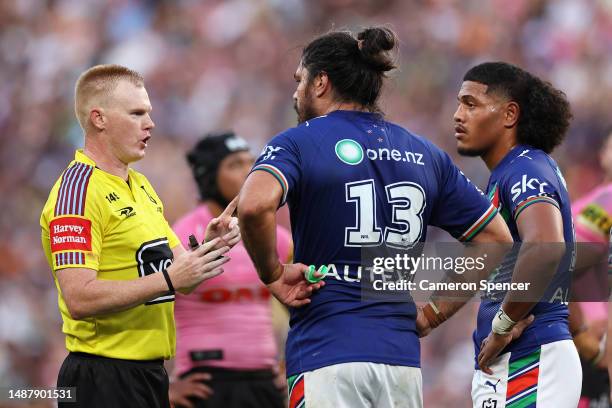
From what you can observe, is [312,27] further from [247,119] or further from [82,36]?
[82,36]

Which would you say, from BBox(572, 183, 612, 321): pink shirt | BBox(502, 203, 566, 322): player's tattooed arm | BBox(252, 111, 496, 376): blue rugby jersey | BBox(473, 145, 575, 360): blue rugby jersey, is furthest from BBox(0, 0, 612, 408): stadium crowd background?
BBox(252, 111, 496, 376): blue rugby jersey

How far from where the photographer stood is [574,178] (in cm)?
1148

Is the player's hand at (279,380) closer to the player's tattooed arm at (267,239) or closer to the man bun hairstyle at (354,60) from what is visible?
the player's tattooed arm at (267,239)

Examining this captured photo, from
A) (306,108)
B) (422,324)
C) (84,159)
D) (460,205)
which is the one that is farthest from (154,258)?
(460,205)

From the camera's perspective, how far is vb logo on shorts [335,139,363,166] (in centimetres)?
440

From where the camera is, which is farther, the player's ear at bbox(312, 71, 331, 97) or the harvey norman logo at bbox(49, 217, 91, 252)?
the player's ear at bbox(312, 71, 331, 97)

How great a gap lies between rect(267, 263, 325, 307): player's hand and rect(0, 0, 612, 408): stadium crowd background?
6460 mm

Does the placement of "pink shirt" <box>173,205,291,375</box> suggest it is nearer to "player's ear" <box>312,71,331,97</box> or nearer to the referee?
the referee

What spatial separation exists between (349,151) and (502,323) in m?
1.27

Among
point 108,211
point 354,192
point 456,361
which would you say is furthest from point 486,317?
point 456,361

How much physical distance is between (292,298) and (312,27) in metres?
9.87

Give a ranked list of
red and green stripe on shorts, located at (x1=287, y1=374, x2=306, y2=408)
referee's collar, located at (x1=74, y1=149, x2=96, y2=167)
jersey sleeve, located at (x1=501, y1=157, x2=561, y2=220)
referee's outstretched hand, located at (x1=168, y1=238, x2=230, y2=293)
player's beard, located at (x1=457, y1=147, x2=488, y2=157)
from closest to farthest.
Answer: red and green stripe on shorts, located at (x1=287, y1=374, x2=306, y2=408)
referee's outstretched hand, located at (x1=168, y1=238, x2=230, y2=293)
referee's collar, located at (x1=74, y1=149, x2=96, y2=167)
jersey sleeve, located at (x1=501, y1=157, x2=561, y2=220)
player's beard, located at (x1=457, y1=147, x2=488, y2=157)

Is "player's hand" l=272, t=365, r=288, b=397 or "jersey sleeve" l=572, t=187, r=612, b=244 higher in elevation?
"jersey sleeve" l=572, t=187, r=612, b=244

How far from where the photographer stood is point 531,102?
18.4 ft
